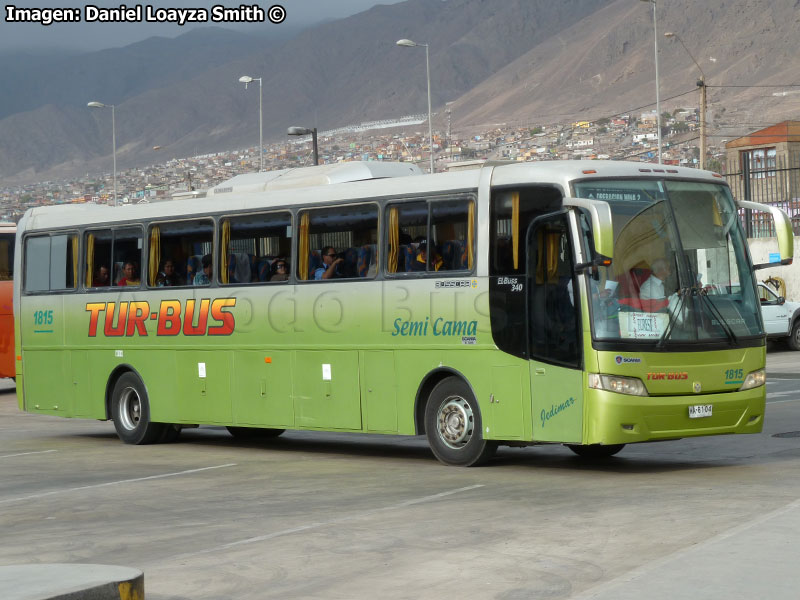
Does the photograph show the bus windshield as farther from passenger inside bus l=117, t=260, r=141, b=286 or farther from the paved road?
passenger inside bus l=117, t=260, r=141, b=286

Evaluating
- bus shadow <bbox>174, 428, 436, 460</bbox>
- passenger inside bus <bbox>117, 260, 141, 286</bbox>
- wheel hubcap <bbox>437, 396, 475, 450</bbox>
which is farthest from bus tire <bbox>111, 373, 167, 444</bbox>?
wheel hubcap <bbox>437, 396, 475, 450</bbox>

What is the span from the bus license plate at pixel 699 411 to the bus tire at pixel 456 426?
7.22ft

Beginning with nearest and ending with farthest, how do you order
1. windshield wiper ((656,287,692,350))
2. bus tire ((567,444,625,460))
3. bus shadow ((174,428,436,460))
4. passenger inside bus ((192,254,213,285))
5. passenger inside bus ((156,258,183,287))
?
windshield wiper ((656,287,692,350))
bus tire ((567,444,625,460))
bus shadow ((174,428,436,460))
passenger inside bus ((192,254,213,285))
passenger inside bus ((156,258,183,287))

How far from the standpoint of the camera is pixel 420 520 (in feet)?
37.5

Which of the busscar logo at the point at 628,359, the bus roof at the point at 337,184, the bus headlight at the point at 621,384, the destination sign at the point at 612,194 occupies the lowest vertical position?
the bus headlight at the point at 621,384

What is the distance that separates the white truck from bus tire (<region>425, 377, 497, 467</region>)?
2127 centimetres

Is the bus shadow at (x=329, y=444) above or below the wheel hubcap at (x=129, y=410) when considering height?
below

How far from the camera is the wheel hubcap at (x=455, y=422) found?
15.1m

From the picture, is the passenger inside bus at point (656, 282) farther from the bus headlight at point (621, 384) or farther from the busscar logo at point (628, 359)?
the bus headlight at point (621, 384)

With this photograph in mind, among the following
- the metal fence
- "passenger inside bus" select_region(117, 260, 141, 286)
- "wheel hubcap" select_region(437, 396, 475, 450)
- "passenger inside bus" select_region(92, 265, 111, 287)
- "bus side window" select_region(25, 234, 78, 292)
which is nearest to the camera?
"wheel hubcap" select_region(437, 396, 475, 450)

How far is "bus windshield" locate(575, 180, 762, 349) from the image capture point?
45.2 feet

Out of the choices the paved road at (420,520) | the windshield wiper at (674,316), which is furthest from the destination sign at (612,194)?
the paved road at (420,520)

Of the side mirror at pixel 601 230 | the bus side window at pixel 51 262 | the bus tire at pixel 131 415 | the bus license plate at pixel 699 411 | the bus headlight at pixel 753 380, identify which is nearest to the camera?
the side mirror at pixel 601 230

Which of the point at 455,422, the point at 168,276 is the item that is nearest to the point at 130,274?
the point at 168,276
